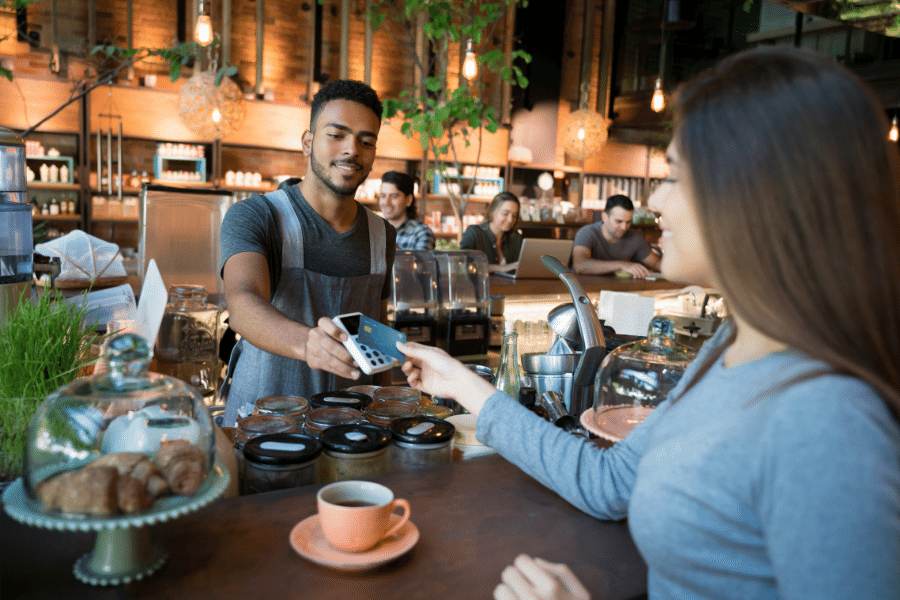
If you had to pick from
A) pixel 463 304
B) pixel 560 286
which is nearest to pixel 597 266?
pixel 560 286

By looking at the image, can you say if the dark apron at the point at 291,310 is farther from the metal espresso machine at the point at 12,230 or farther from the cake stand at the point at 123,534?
the cake stand at the point at 123,534

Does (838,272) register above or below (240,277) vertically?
above

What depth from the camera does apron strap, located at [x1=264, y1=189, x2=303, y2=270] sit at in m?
2.29

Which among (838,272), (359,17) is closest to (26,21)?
(359,17)

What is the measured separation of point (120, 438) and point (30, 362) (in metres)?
0.44

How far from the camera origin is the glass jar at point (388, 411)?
153 cm

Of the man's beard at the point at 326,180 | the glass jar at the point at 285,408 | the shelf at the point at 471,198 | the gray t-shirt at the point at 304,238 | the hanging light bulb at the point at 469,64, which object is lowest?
the glass jar at the point at 285,408

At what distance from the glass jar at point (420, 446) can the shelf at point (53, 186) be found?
6.80 meters

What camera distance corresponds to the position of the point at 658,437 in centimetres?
97

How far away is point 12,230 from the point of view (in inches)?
72.6

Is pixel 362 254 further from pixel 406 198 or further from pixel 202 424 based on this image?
pixel 406 198

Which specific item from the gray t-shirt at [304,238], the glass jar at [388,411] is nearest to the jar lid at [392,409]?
the glass jar at [388,411]

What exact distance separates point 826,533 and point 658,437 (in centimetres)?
26

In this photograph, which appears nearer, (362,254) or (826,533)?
(826,533)
